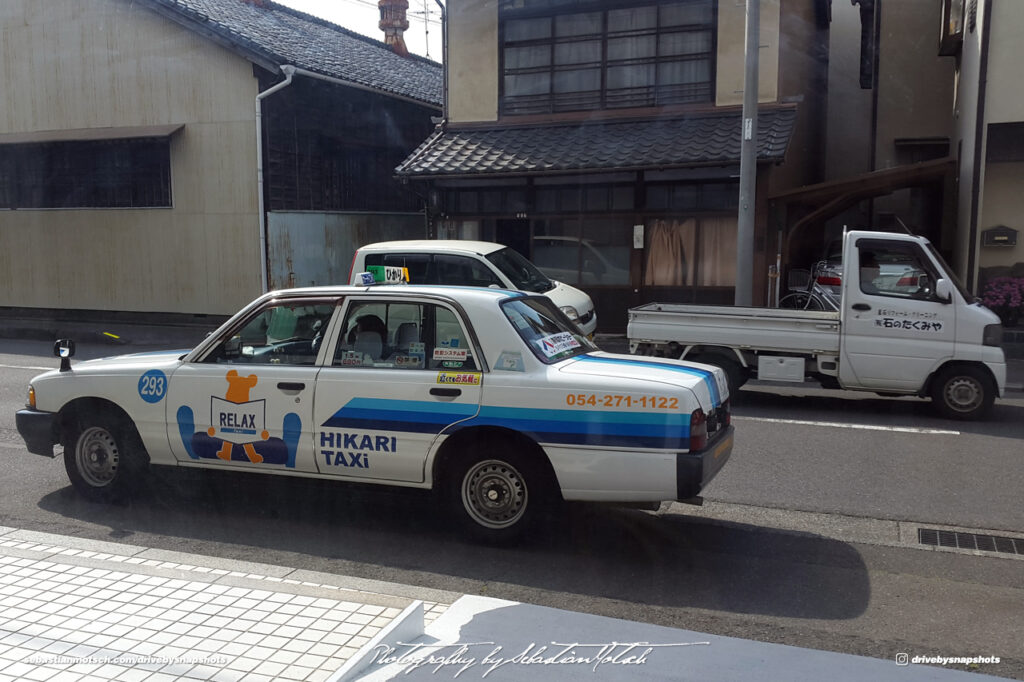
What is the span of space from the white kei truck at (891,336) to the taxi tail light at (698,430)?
4.84m

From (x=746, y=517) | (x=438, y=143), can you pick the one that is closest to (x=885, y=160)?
(x=438, y=143)

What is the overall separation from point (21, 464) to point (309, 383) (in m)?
3.45

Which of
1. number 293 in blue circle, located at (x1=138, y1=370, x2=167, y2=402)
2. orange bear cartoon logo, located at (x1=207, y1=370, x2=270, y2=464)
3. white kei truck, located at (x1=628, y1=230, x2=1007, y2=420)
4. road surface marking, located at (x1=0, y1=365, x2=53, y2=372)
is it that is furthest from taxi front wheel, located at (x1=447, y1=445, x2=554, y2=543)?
road surface marking, located at (x1=0, y1=365, x2=53, y2=372)

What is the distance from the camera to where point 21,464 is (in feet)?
24.8

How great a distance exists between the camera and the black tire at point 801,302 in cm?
1255

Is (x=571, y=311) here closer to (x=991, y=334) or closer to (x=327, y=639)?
(x=991, y=334)

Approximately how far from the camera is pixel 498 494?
549 centimetres

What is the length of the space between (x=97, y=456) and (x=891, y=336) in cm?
771

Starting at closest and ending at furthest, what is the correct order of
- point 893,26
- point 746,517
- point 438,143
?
point 746,517
point 438,143
point 893,26

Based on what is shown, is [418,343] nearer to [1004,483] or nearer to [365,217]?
[1004,483]

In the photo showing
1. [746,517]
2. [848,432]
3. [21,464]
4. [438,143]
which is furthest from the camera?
[438,143]

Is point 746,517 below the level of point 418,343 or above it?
below

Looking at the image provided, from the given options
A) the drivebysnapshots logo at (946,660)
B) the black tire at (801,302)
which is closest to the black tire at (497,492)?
the drivebysnapshots logo at (946,660)

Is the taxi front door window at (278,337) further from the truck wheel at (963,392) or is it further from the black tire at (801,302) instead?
the black tire at (801,302)
